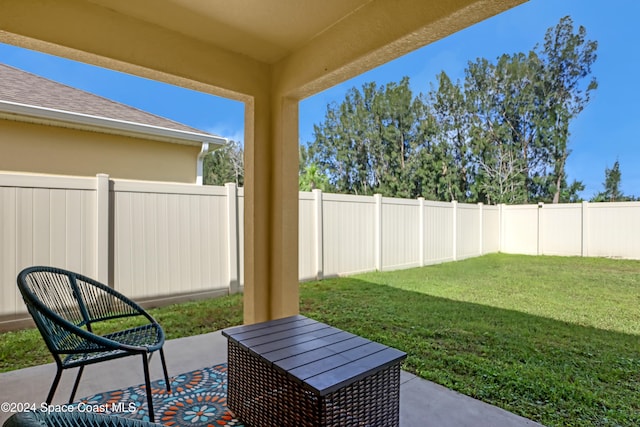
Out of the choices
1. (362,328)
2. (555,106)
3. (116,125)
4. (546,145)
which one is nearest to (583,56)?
(555,106)

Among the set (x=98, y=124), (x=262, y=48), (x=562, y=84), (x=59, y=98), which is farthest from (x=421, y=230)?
(x=562, y=84)

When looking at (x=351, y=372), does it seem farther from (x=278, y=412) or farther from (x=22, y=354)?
(x=22, y=354)

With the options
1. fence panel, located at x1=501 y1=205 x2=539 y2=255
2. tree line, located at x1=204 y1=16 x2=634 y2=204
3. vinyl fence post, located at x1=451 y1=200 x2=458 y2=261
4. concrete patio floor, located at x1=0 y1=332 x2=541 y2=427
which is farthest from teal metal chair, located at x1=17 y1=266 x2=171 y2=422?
tree line, located at x1=204 y1=16 x2=634 y2=204

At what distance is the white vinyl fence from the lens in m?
3.52

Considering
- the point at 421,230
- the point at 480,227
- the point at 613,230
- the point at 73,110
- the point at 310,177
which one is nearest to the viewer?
the point at 73,110

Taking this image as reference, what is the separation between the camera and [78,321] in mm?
2062

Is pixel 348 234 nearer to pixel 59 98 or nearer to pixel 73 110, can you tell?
pixel 73 110

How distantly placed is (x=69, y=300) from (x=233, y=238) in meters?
2.91

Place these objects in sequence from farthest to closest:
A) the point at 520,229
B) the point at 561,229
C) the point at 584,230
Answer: the point at 520,229
the point at 561,229
the point at 584,230

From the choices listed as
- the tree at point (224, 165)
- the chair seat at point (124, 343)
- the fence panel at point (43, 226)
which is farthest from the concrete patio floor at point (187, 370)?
the tree at point (224, 165)

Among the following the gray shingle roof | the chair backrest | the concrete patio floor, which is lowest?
the concrete patio floor

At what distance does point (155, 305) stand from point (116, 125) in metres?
2.73

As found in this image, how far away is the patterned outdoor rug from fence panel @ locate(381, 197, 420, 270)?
5206 millimetres

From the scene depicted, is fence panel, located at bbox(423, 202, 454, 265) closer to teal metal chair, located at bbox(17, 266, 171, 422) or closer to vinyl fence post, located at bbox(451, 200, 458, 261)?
vinyl fence post, located at bbox(451, 200, 458, 261)
